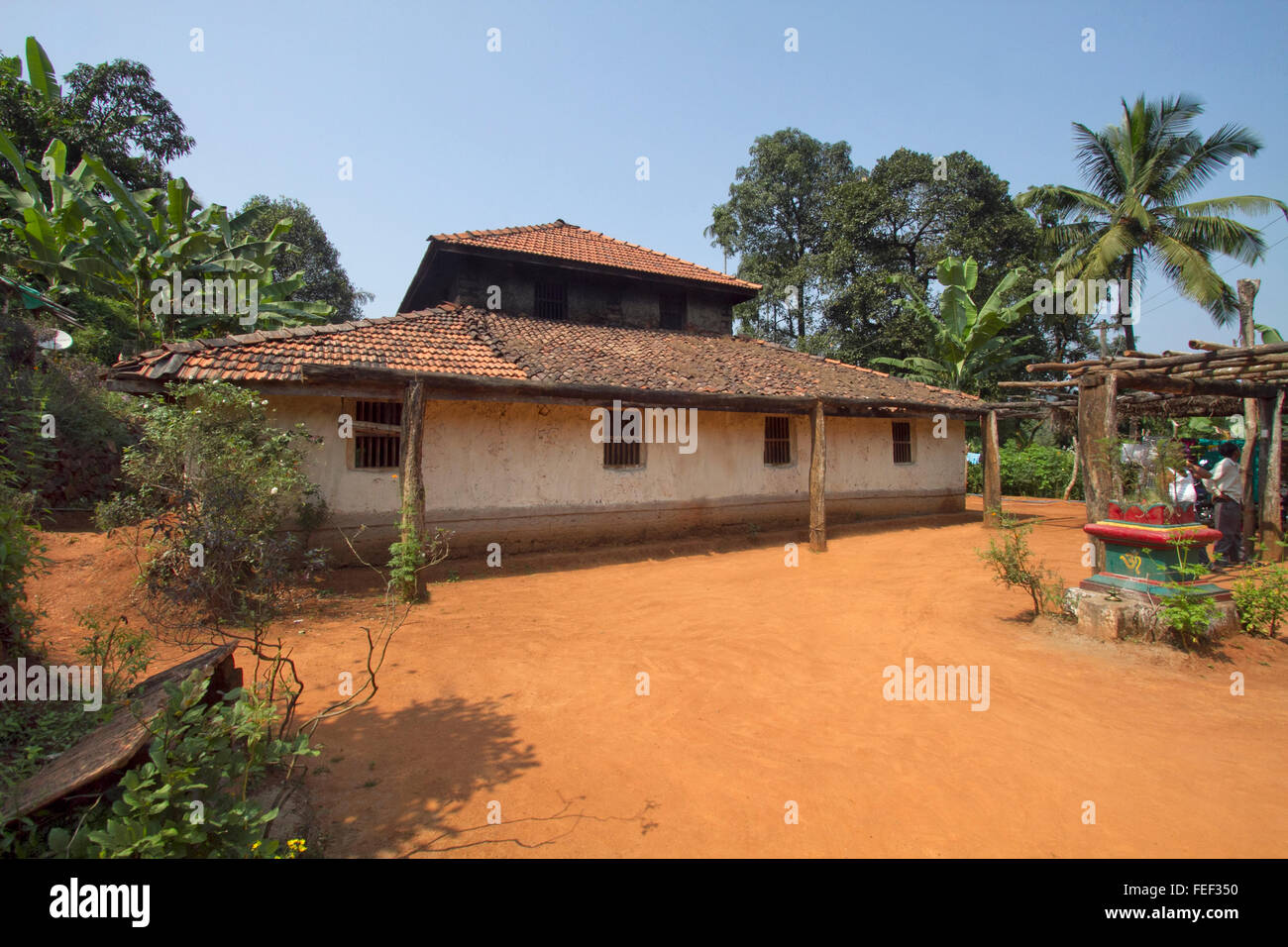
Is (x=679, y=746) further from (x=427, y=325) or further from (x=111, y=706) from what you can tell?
(x=427, y=325)

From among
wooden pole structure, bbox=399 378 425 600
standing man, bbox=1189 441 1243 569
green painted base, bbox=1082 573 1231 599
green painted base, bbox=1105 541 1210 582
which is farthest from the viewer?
standing man, bbox=1189 441 1243 569

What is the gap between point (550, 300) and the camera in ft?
51.3

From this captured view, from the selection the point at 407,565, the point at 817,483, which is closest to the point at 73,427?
the point at 407,565

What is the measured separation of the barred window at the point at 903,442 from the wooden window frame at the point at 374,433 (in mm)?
12572

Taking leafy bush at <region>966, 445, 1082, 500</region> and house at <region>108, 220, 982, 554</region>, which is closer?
house at <region>108, 220, 982, 554</region>

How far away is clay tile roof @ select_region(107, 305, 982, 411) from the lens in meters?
8.33

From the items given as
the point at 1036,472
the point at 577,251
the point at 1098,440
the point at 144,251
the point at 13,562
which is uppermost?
the point at 577,251

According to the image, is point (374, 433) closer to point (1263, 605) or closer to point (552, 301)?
point (552, 301)

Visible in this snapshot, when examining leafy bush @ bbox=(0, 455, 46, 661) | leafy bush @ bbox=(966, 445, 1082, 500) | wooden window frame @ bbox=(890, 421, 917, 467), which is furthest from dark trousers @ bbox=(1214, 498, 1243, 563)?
leafy bush @ bbox=(0, 455, 46, 661)

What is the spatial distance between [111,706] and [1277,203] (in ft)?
80.2

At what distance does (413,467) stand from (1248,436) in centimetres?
1366

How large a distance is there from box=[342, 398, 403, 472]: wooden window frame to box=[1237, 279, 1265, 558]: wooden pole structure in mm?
14099

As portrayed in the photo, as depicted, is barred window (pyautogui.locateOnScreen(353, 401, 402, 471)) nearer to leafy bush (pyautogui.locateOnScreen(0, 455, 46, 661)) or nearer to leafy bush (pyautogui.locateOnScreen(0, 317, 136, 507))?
leafy bush (pyautogui.locateOnScreen(0, 317, 136, 507))
